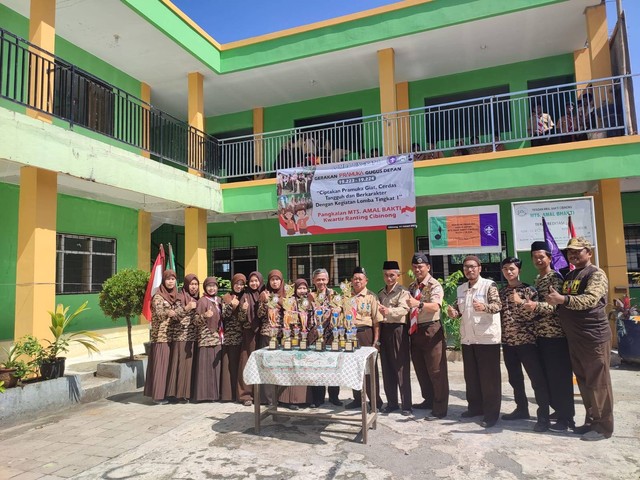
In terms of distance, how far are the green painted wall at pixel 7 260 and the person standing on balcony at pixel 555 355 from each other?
8337mm

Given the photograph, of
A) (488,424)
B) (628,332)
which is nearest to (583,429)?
(488,424)

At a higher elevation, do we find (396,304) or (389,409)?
(396,304)

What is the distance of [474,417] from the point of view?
4.69m

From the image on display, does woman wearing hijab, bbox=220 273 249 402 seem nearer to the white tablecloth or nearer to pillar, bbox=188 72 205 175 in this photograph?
the white tablecloth

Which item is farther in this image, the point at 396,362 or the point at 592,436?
the point at 396,362

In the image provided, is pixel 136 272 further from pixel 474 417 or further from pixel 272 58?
pixel 272 58

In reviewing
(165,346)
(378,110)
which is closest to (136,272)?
(165,346)

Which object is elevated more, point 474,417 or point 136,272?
point 136,272

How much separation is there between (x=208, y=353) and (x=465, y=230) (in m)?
4.76

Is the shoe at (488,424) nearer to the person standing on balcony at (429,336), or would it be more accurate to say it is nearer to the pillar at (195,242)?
the person standing on balcony at (429,336)

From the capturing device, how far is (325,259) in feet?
38.6

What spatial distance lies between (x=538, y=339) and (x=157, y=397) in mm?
4386

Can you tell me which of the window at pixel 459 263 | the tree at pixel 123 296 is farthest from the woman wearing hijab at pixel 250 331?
the window at pixel 459 263

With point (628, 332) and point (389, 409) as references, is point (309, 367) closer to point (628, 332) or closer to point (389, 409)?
point (389, 409)
